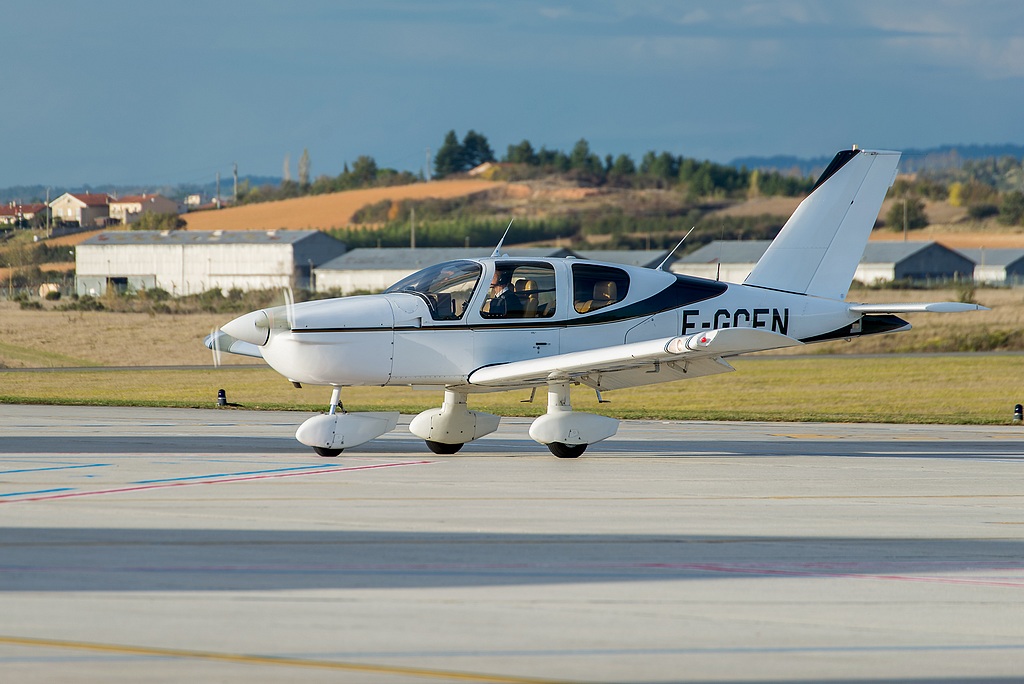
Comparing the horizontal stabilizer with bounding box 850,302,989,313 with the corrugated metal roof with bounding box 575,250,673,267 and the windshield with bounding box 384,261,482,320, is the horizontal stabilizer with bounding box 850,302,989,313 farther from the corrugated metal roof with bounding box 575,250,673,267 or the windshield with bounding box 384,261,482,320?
the corrugated metal roof with bounding box 575,250,673,267

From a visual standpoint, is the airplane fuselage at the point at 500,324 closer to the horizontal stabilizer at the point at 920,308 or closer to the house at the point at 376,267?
the horizontal stabilizer at the point at 920,308

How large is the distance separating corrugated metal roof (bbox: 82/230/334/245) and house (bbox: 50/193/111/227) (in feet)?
4.58

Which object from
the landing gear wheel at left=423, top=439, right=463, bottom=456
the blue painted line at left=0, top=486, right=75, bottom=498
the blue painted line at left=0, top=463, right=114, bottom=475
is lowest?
the landing gear wheel at left=423, top=439, right=463, bottom=456

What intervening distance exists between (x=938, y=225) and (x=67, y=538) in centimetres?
11862

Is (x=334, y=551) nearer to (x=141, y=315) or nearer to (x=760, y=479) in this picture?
(x=760, y=479)

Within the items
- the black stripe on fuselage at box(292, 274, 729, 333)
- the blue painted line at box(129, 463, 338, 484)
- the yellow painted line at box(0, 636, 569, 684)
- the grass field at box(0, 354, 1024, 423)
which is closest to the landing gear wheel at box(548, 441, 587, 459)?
the black stripe on fuselage at box(292, 274, 729, 333)

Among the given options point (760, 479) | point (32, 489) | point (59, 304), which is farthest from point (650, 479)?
point (59, 304)

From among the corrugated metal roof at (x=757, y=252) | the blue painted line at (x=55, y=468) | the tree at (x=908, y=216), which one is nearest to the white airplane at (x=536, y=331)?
the blue painted line at (x=55, y=468)

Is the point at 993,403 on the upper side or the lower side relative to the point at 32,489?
lower

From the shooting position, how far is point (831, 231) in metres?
16.4

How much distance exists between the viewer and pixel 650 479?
1276cm

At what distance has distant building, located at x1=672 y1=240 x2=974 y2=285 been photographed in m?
86.1

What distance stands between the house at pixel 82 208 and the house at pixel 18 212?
348cm

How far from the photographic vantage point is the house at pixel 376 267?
79.7 meters
